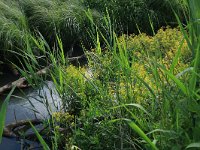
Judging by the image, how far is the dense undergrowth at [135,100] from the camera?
1694 millimetres

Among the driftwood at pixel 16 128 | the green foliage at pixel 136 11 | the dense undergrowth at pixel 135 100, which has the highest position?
the green foliage at pixel 136 11

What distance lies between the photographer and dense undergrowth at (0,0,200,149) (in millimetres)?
1694

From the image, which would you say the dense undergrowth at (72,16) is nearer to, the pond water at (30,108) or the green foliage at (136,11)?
the green foliage at (136,11)

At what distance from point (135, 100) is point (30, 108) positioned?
1449mm

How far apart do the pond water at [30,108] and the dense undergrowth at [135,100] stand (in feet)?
0.41

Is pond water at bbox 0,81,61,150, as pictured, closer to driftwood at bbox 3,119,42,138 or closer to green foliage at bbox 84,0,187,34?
driftwood at bbox 3,119,42,138

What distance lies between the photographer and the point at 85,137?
276 cm

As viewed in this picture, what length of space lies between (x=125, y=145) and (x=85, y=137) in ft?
1.49

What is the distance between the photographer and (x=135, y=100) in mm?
2480

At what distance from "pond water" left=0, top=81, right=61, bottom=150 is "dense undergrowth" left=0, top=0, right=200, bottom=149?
124mm

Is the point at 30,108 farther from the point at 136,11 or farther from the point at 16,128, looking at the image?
the point at 136,11

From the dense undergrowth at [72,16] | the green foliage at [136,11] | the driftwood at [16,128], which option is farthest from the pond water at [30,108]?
the green foliage at [136,11]

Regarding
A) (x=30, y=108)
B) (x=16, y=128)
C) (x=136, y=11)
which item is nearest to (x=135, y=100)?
(x=30, y=108)

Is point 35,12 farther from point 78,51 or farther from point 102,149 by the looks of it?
point 102,149
